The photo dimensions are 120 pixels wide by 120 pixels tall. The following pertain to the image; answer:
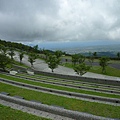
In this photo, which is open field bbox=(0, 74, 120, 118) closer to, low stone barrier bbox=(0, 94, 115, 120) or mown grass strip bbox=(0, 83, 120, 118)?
mown grass strip bbox=(0, 83, 120, 118)

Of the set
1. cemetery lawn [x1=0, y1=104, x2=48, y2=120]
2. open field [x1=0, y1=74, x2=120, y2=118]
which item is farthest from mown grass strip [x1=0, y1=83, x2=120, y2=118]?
cemetery lawn [x1=0, y1=104, x2=48, y2=120]

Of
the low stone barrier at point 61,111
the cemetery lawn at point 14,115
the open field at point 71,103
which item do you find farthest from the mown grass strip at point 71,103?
the cemetery lawn at point 14,115

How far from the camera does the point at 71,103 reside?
16.2m

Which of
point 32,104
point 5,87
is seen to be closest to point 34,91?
point 5,87

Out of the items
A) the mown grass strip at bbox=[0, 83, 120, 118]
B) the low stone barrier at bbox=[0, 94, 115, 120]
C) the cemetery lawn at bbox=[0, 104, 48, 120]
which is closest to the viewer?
the low stone barrier at bbox=[0, 94, 115, 120]

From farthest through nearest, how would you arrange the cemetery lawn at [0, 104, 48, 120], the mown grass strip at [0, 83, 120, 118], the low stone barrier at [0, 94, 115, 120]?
1. the mown grass strip at [0, 83, 120, 118]
2. the cemetery lawn at [0, 104, 48, 120]
3. the low stone barrier at [0, 94, 115, 120]

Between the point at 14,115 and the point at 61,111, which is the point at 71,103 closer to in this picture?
the point at 61,111

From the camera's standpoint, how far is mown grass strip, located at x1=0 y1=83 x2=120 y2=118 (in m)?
14.3

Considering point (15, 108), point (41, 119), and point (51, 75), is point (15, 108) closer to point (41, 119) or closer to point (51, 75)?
point (41, 119)

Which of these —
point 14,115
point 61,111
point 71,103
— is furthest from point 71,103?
point 14,115

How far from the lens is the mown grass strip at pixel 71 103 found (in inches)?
561

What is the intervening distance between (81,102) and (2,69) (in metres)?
26.6

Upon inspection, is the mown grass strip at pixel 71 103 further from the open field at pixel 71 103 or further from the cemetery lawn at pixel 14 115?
the cemetery lawn at pixel 14 115

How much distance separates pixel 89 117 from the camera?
11.4 m
